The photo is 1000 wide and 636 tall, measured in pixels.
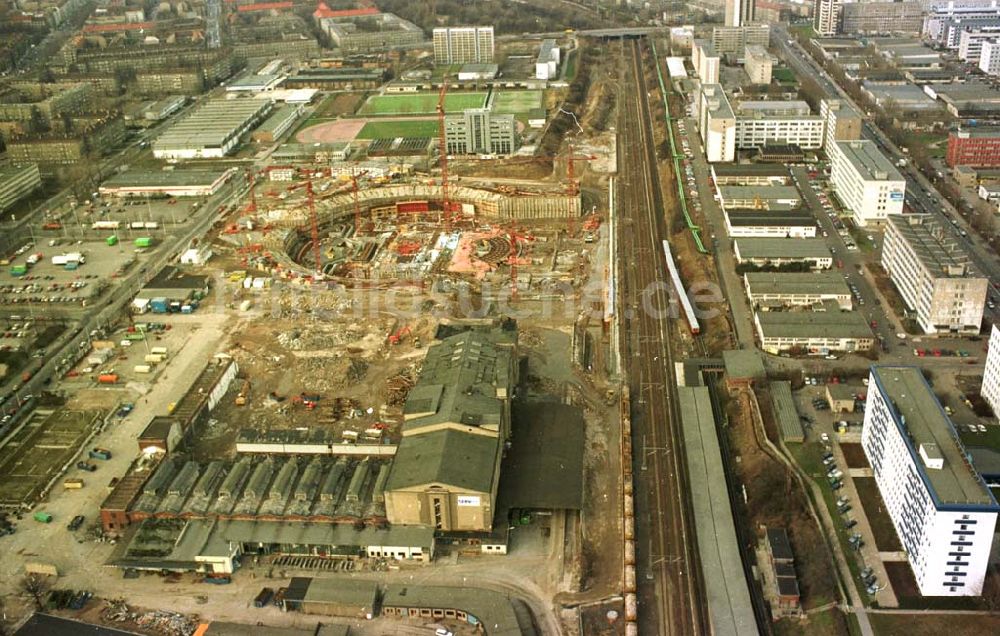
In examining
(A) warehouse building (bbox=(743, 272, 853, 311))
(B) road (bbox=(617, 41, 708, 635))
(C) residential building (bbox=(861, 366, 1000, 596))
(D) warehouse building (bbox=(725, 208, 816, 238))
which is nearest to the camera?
(C) residential building (bbox=(861, 366, 1000, 596))

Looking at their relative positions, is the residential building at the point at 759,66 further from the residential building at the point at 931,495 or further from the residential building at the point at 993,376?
the residential building at the point at 931,495

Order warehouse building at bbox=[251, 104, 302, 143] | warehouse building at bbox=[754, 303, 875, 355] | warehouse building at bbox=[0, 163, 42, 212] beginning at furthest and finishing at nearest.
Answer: warehouse building at bbox=[251, 104, 302, 143]
warehouse building at bbox=[0, 163, 42, 212]
warehouse building at bbox=[754, 303, 875, 355]

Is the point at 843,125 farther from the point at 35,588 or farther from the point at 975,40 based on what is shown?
the point at 35,588

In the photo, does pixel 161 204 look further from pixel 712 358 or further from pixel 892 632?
pixel 892 632

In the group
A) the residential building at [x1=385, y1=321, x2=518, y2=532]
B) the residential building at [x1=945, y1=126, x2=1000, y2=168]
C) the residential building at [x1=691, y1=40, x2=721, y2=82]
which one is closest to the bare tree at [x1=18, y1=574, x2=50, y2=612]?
the residential building at [x1=385, y1=321, x2=518, y2=532]

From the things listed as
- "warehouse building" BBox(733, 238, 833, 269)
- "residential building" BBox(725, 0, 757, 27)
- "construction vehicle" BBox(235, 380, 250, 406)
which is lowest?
"construction vehicle" BBox(235, 380, 250, 406)

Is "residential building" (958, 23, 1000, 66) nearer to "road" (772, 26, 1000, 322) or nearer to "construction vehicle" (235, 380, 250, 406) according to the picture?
"road" (772, 26, 1000, 322)
